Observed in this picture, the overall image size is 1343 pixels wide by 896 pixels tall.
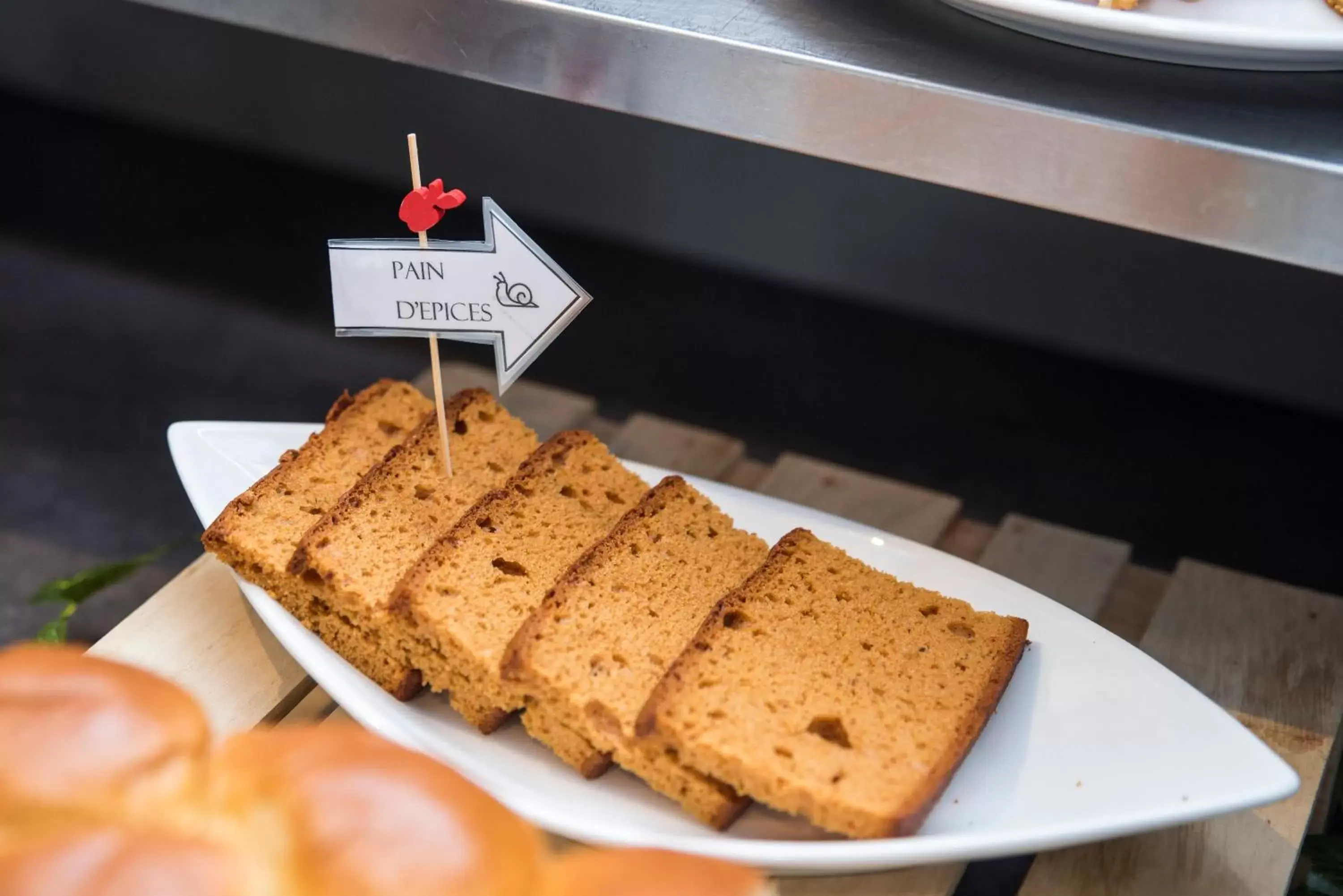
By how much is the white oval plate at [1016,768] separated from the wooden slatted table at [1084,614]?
8 cm

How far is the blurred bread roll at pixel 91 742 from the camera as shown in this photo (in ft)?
1.97

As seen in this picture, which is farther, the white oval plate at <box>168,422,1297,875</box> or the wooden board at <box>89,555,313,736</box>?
the wooden board at <box>89,555,313,736</box>

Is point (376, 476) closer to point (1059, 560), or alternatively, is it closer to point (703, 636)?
point (703, 636)

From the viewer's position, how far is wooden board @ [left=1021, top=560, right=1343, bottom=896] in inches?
43.7

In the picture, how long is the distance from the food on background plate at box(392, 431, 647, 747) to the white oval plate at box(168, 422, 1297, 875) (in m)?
0.05

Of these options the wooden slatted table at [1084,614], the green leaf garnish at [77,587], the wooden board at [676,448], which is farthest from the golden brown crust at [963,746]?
the green leaf garnish at [77,587]

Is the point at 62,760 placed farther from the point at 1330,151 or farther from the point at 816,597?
the point at 1330,151

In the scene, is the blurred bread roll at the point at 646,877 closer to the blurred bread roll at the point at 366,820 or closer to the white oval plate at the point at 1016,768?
the blurred bread roll at the point at 366,820

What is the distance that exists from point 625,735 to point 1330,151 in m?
0.68

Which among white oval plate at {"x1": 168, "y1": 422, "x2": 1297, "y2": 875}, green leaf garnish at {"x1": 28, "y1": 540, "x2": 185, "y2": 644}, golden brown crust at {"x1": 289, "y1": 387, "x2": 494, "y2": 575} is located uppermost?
golden brown crust at {"x1": 289, "y1": 387, "x2": 494, "y2": 575}

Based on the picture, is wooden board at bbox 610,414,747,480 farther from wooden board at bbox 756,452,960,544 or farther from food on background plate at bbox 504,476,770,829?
food on background plate at bbox 504,476,770,829

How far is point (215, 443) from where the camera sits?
4.62 feet

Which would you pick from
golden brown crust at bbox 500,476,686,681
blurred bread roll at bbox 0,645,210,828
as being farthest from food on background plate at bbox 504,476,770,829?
blurred bread roll at bbox 0,645,210,828

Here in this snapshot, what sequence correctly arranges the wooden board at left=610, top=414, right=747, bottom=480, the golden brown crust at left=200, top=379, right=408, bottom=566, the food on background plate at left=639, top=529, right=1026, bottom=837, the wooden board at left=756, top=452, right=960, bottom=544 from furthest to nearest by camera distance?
the wooden board at left=610, top=414, right=747, bottom=480 → the wooden board at left=756, top=452, right=960, bottom=544 → the golden brown crust at left=200, top=379, right=408, bottom=566 → the food on background plate at left=639, top=529, right=1026, bottom=837
